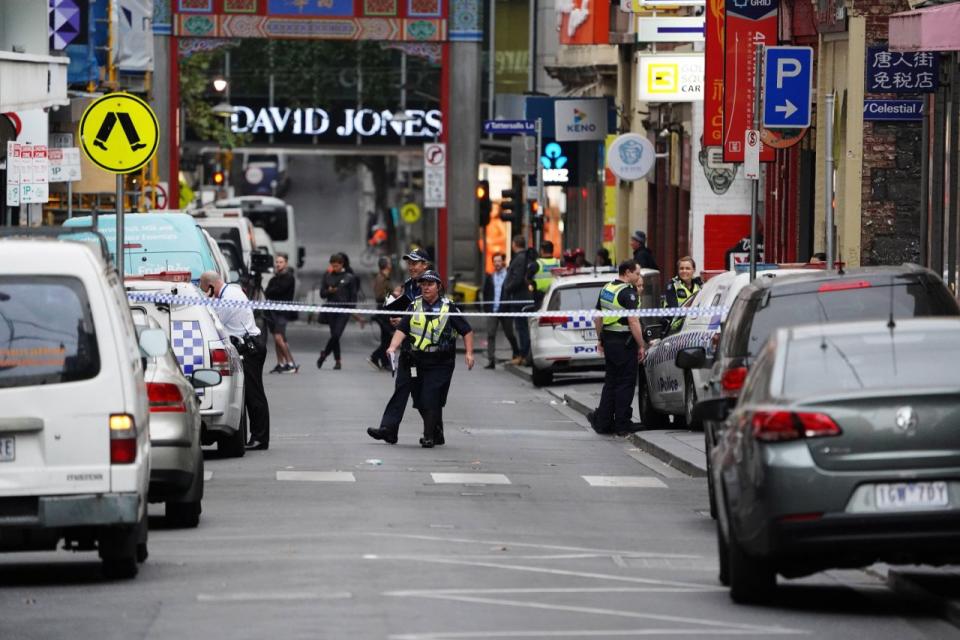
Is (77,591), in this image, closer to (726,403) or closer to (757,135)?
(726,403)

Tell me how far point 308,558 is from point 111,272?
2.05 meters

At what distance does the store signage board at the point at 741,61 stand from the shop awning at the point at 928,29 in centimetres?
697

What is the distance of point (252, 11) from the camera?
49.8 meters

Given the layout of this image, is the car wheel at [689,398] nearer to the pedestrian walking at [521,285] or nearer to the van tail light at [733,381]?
the van tail light at [733,381]

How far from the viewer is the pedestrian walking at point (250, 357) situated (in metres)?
21.5

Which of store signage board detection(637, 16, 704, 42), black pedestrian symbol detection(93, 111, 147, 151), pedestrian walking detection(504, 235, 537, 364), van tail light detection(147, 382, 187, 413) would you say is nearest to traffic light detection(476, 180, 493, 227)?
store signage board detection(637, 16, 704, 42)

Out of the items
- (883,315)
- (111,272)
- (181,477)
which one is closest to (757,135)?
(883,315)

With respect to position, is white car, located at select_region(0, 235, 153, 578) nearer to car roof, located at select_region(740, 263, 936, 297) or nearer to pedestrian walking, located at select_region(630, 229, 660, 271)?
car roof, located at select_region(740, 263, 936, 297)

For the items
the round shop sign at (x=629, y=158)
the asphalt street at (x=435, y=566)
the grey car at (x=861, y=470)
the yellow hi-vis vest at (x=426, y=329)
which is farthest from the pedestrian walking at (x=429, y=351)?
the round shop sign at (x=629, y=158)

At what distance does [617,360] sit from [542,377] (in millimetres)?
9490

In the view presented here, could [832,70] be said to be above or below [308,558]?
above

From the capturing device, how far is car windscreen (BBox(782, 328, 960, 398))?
10961 mm

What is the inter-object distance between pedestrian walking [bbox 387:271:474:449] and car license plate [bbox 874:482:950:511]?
11123 millimetres

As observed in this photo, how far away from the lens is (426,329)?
2167cm
